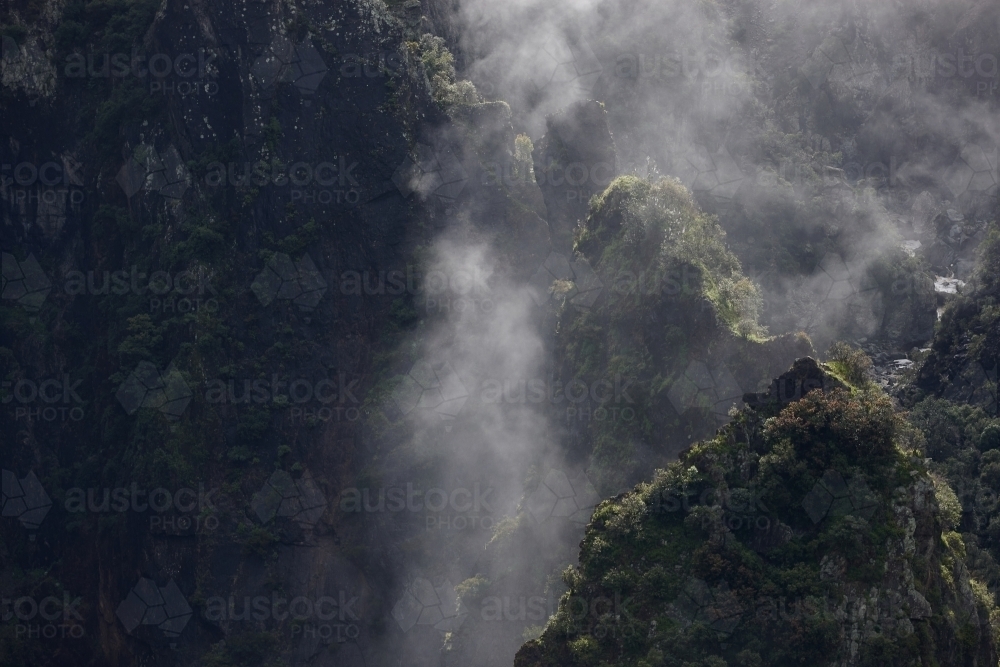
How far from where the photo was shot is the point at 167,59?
93250 mm

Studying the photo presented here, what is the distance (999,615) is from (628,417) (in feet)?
60.3

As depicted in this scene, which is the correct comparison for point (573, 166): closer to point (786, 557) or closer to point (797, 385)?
point (797, 385)

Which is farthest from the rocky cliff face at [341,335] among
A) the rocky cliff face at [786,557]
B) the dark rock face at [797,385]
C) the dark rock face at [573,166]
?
the rocky cliff face at [786,557]

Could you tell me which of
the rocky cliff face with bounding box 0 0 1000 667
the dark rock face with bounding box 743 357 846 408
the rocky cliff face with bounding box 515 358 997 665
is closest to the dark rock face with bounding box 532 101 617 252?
the rocky cliff face with bounding box 0 0 1000 667

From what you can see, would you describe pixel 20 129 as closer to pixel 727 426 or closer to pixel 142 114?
pixel 142 114

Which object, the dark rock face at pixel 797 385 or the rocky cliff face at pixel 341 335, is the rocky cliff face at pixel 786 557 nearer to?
the dark rock face at pixel 797 385

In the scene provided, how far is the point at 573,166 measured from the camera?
9194 centimetres

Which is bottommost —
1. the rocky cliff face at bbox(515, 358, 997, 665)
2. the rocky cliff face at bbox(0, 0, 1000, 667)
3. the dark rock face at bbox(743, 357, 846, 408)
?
the rocky cliff face at bbox(515, 358, 997, 665)

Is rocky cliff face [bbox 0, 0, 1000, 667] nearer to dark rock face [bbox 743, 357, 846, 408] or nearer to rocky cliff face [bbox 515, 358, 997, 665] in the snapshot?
dark rock face [bbox 743, 357, 846, 408]

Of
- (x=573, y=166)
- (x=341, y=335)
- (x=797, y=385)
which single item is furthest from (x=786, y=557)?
(x=341, y=335)

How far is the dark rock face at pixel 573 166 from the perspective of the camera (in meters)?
92.0

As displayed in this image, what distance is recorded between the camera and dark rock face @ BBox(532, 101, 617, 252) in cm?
9200

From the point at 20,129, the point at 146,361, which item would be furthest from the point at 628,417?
the point at 20,129

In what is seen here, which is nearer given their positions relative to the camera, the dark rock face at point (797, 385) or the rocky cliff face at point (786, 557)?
the rocky cliff face at point (786, 557)
